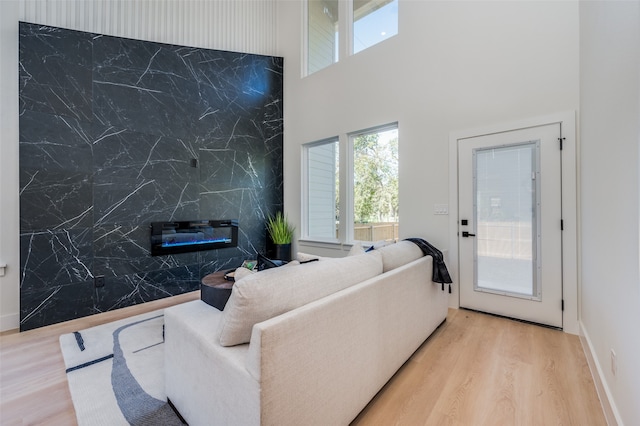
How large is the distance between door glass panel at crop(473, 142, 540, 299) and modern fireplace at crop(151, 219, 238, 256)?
335cm

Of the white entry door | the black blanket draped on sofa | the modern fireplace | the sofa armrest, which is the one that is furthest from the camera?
the modern fireplace

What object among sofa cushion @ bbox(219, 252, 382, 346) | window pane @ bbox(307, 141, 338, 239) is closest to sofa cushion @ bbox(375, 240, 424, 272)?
sofa cushion @ bbox(219, 252, 382, 346)

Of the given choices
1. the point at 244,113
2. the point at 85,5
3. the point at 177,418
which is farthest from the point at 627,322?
the point at 85,5

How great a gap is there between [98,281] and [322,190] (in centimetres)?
321

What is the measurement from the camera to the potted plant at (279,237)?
4.69m

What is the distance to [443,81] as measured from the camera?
10.8 feet

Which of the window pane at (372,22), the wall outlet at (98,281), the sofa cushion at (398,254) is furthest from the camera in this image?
the window pane at (372,22)

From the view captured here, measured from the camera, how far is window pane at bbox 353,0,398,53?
3844mm

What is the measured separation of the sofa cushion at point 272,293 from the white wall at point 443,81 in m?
2.29

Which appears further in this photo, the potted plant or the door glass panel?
the potted plant

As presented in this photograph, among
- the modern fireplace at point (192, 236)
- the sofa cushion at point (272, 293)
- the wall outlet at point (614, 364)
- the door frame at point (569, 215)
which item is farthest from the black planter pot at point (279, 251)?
the wall outlet at point (614, 364)

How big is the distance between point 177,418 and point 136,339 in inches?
50.3

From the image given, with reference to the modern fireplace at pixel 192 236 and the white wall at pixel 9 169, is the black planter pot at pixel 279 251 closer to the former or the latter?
the modern fireplace at pixel 192 236

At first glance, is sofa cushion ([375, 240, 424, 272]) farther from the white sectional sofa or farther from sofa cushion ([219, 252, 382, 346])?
sofa cushion ([219, 252, 382, 346])
